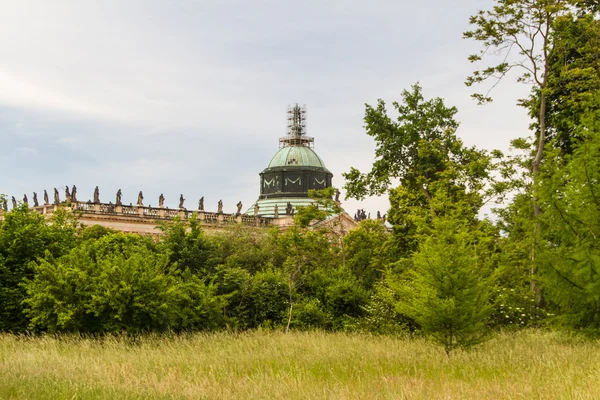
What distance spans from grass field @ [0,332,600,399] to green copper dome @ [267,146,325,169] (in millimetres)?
77629

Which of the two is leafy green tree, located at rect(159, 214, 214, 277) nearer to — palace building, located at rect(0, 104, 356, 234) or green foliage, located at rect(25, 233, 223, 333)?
green foliage, located at rect(25, 233, 223, 333)

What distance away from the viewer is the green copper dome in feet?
323

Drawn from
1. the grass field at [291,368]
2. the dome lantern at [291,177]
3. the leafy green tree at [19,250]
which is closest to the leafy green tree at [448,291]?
the grass field at [291,368]

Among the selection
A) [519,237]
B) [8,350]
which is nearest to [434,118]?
[519,237]

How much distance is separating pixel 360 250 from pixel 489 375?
67.9ft

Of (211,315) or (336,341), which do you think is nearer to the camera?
(336,341)

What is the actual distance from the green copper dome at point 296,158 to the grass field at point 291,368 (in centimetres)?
7763

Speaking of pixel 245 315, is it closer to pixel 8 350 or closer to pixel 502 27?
pixel 8 350

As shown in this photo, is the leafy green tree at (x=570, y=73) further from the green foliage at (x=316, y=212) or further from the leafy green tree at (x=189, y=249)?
the leafy green tree at (x=189, y=249)

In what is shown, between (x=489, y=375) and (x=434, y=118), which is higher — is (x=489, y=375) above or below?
below

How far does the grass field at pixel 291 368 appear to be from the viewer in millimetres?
11383

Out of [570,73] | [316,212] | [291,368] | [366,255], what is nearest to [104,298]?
[291,368]

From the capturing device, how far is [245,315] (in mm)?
25625

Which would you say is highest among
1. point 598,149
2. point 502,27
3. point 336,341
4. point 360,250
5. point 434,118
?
point 502,27
